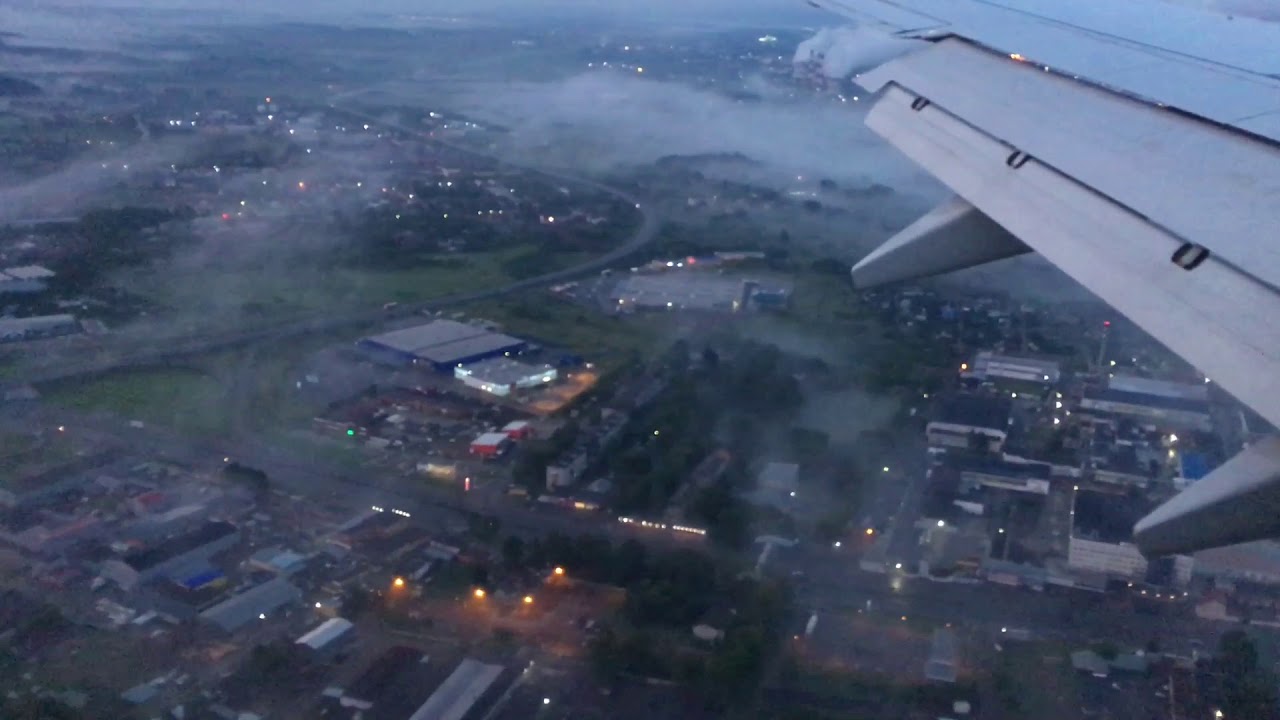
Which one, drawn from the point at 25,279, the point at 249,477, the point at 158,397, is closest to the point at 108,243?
the point at 25,279

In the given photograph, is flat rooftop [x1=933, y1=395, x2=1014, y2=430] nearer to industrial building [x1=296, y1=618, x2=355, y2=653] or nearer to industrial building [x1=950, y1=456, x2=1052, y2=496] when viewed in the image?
industrial building [x1=950, y1=456, x2=1052, y2=496]

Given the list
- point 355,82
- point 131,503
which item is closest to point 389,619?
point 131,503

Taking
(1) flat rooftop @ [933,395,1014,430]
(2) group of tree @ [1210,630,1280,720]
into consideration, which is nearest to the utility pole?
(1) flat rooftop @ [933,395,1014,430]

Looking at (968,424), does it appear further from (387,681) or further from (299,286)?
(299,286)

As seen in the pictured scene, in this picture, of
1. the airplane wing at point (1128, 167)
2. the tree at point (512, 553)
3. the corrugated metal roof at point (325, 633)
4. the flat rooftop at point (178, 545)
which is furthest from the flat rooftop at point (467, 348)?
the airplane wing at point (1128, 167)

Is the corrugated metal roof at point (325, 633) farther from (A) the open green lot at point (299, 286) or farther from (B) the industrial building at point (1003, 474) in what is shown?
(A) the open green lot at point (299, 286)

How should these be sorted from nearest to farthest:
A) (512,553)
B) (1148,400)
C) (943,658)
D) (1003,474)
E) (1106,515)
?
(943,658)
(512,553)
(1106,515)
(1003,474)
(1148,400)

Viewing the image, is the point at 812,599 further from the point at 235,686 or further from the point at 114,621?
the point at 114,621
